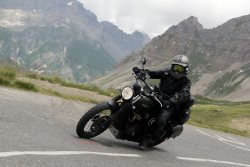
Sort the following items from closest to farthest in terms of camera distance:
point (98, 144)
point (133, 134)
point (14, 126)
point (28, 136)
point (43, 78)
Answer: point (28, 136)
point (14, 126)
point (98, 144)
point (133, 134)
point (43, 78)

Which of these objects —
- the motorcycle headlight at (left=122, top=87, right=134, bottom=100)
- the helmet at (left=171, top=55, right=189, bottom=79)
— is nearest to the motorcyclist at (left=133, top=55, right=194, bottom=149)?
the helmet at (left=171, top=55, right=189, bottom=79)

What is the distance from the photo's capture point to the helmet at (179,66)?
35.2 ft

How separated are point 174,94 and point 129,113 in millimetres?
1425

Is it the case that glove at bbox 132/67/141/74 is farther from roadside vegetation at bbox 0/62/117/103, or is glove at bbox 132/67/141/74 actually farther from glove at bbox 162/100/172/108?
roadside vegetation at bbox 0/62/117/103

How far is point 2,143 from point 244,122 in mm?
59400

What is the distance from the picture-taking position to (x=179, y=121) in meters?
11.5

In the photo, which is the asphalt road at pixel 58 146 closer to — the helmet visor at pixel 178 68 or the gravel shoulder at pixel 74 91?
the helmet visor at pixel 178 68

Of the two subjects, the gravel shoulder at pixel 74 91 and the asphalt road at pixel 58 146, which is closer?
the asphalt road at pixel 58 146

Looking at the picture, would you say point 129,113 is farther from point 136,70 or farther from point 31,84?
point 31,84

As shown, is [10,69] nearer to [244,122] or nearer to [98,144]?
[98,144]

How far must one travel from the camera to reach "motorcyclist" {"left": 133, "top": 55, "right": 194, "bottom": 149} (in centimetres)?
1077

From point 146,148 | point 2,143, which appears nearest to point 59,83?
point 146,148

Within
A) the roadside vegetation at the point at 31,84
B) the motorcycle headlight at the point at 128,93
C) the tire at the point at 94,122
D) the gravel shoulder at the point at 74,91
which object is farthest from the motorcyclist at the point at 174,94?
the gravel shoulder at the point at 74,91

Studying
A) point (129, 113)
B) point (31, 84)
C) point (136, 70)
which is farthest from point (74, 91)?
point (129, 113)
